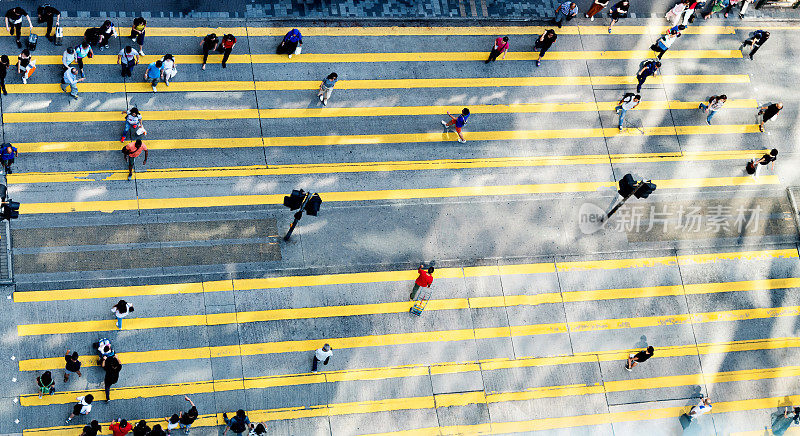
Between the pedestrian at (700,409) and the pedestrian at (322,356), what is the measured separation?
32.8 feet

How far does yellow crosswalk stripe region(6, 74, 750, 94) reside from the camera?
2473 cm

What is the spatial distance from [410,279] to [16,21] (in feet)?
43.0

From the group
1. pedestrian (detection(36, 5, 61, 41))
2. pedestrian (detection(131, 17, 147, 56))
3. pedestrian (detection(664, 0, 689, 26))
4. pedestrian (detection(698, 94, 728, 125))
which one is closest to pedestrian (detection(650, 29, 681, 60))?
pedestrian (detection(664, 0, 689, 26))

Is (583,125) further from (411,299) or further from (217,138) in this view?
(217,138)

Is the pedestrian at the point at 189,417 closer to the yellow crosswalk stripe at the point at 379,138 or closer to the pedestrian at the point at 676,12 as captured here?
the yellow crosswalk stripe at the point at 379,138

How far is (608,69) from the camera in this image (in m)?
28.1

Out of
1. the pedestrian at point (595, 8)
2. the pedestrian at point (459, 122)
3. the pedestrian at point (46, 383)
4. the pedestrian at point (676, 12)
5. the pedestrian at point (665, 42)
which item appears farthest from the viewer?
the pedestrian at point (676, 12)

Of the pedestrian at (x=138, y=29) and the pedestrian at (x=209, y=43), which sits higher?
the pedestrian at (x=138, y=29)

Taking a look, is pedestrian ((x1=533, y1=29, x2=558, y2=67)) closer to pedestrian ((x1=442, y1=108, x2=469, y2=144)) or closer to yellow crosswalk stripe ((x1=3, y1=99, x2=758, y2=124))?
yellow crosswalk stripe ((x1=3, y1=99, x2=758, y2=124))

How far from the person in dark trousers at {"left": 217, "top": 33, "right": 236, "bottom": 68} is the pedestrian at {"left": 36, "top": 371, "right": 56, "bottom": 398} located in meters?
10.2

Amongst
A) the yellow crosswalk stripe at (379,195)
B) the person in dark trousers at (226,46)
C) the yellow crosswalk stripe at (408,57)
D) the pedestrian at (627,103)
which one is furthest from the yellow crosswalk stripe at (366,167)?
the yellow crosswalk stripe at (408,57)

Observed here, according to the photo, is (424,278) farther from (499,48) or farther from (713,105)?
(713,105)

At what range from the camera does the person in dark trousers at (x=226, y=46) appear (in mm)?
24517

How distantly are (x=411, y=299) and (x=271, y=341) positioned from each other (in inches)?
156
